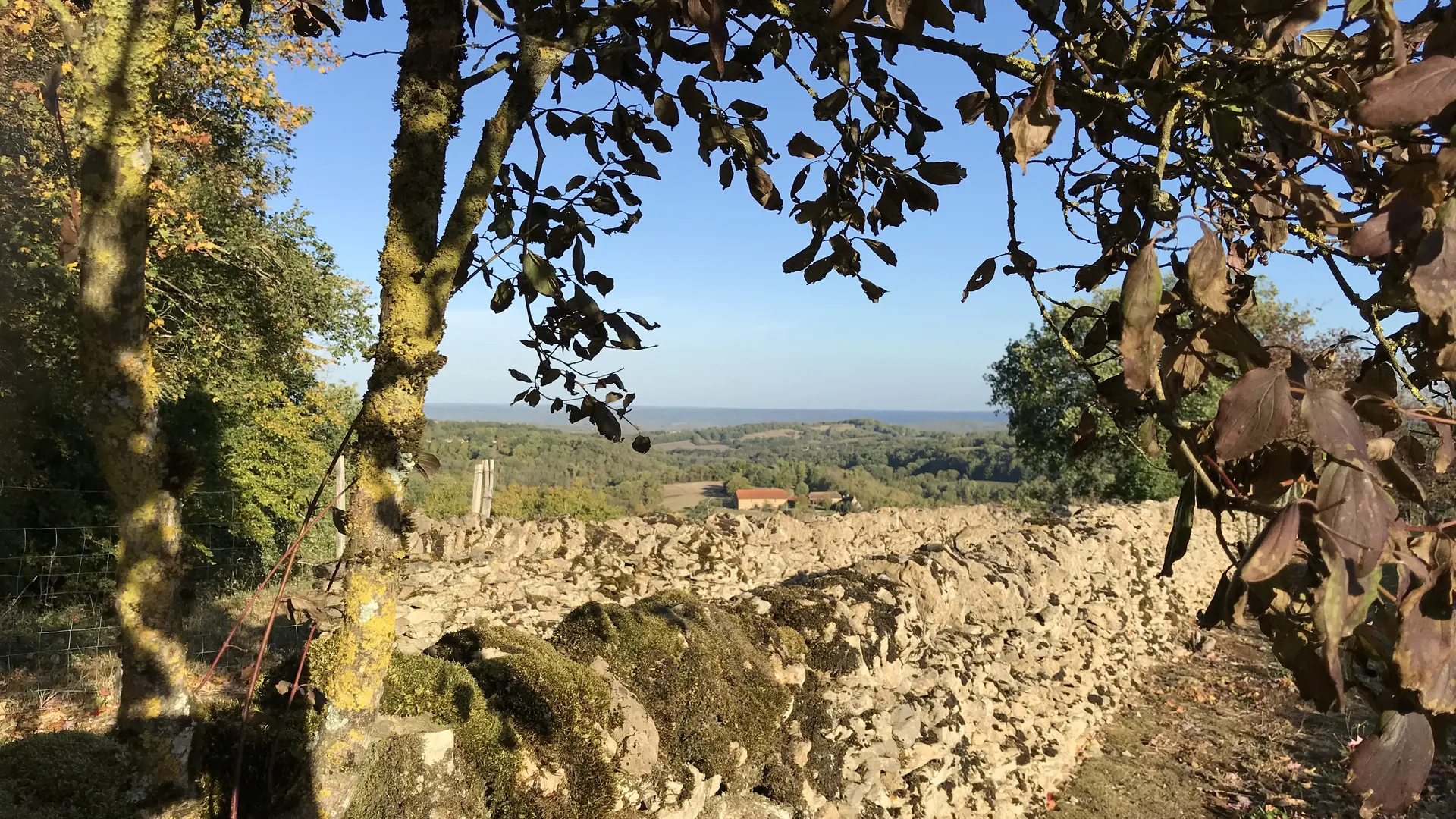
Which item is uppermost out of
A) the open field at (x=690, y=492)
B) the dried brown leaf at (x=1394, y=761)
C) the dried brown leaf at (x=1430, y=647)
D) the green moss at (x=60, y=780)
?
the dried brown leaf at (x=1430, y=647)

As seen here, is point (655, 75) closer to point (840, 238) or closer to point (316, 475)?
point (840, 238)

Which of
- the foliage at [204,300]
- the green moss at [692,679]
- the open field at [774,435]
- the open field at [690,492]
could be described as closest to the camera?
the green moss at [692,679]

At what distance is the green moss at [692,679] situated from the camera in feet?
9.24

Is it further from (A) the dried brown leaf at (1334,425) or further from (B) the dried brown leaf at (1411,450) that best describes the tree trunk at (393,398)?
(B) the dried brown leaf at (1411,450)

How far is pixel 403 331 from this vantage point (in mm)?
1708

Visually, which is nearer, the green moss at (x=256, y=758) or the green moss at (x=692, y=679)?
the green moss at (x=256, y=758)

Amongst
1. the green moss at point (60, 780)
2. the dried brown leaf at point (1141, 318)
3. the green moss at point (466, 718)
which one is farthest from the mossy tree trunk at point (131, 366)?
the dried brown leaf at point (1141, 318)

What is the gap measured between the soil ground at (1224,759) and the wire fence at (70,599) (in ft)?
23.1

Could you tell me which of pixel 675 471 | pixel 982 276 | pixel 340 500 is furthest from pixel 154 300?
pixel 675 471

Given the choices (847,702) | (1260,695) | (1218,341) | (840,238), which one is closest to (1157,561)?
(1260,695)

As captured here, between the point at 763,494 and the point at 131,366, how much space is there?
Result: 2786 centimetres

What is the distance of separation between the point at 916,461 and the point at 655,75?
186 feet

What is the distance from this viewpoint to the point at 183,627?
1580 millimetres

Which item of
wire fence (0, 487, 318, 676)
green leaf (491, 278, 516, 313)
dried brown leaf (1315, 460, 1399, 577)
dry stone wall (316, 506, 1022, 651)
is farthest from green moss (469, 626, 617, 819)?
wire fence (0, 487, 318, 676)
